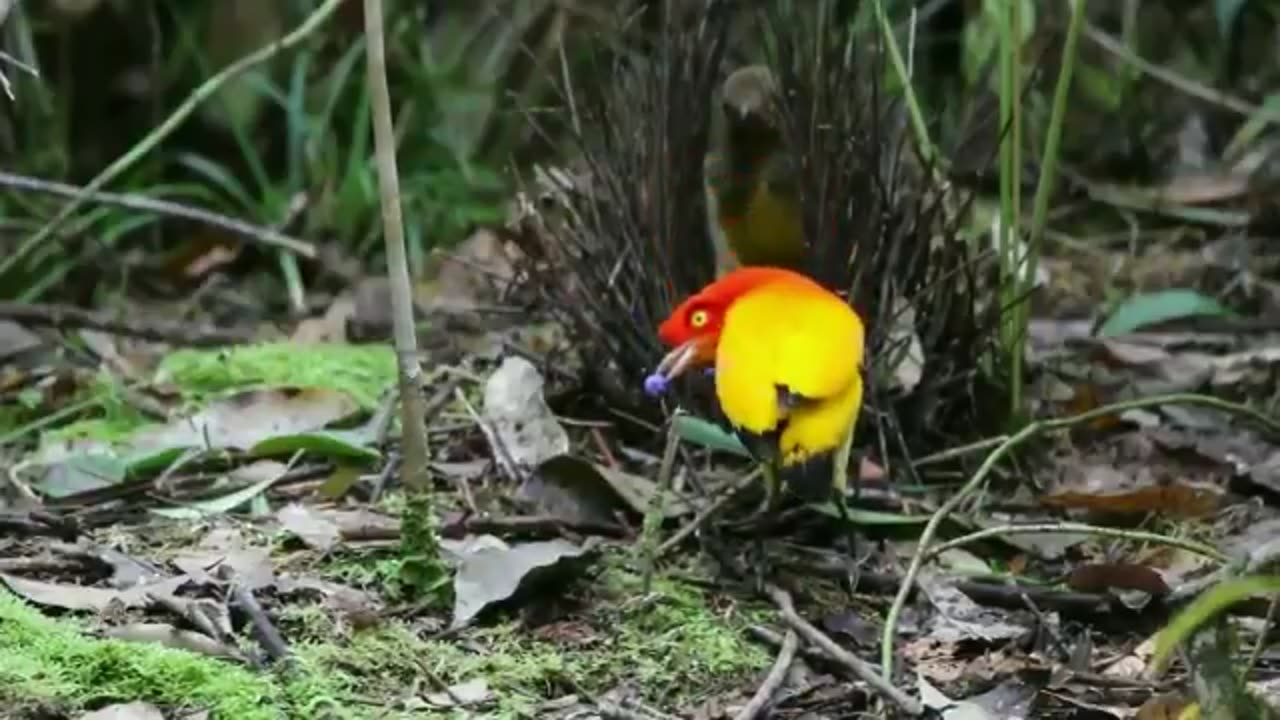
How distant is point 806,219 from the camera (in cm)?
176

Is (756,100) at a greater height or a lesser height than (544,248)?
greater

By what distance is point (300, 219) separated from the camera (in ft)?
10.6

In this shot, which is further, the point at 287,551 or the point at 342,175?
the point at 342,175

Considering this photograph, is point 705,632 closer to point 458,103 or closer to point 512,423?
point 512,423

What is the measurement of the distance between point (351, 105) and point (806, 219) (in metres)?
1.98

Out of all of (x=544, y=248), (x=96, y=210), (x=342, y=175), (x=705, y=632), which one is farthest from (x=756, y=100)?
(x=342, y=175)

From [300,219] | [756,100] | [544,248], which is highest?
[756,100]

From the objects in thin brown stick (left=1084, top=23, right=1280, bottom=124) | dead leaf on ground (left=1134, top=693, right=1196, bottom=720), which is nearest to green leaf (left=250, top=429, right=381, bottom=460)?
dead leaf on ground (left=1134, top=693, right=1196, bottom=720)

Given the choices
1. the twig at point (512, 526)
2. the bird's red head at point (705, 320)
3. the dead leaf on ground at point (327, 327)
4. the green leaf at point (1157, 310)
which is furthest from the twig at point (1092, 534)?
the dead leaf on ground at point (327, 327)

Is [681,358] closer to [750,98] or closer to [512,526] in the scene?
[512,526]

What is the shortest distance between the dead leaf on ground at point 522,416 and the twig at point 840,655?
1.35 ft

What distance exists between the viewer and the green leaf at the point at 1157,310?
2.32m

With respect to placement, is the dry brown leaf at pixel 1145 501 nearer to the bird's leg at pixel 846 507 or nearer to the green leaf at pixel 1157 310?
the bird's leg at pixel 846 507

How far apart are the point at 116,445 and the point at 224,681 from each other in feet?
2.55
